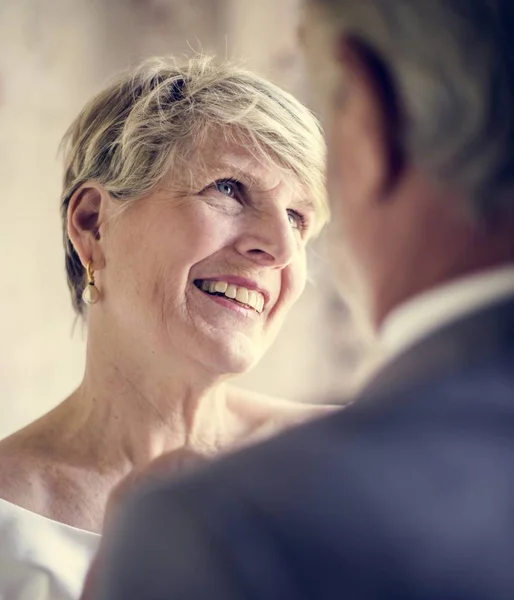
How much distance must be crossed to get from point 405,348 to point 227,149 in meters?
0.92

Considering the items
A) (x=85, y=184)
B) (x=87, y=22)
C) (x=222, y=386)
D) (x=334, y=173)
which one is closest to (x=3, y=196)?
(x=87, y=22)

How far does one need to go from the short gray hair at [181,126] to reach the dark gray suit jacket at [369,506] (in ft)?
3.09

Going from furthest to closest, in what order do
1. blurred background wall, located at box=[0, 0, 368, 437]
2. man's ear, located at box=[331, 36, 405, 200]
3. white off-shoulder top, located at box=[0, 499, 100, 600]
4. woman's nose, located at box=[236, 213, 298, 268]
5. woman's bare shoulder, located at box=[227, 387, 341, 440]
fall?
blurred background wall, located at box=[0, 0, 368, 437] < woman's bare shoulder, located at box=[227, 387, 341, 440] < woman's nose, located at box=[236, 213, 298, 268] < white off-shoulder top, located at box=[0, 499, 100, 600] < man's ear, located at box=[331, 36, 405, 200]

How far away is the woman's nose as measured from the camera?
1404mm

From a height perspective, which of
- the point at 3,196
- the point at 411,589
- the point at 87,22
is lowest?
the point at 411,589

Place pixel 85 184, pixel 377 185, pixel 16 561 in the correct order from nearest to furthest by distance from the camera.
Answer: pixel 377 185, pixel 16 561, pixel 85 184

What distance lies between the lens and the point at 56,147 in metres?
2.27

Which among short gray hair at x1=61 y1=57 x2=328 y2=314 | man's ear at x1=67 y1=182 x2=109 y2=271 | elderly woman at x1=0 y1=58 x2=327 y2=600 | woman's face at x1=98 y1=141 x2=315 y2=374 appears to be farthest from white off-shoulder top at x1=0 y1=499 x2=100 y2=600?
short gray hair at x1=61 y1=57 x2=328 y2=314

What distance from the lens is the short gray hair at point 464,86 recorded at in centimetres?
53

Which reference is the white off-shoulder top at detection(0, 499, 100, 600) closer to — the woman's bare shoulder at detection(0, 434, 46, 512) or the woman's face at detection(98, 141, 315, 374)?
the woman's bare shoulder at detection(0, 434, 46, 512)

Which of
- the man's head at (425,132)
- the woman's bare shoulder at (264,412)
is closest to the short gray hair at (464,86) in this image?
the man's head at (425,132)

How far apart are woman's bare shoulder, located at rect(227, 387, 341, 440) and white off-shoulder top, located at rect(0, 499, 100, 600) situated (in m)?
0.37

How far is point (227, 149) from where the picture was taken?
4.64ft

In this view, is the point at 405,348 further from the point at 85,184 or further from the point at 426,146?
the point at 85,184
